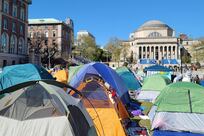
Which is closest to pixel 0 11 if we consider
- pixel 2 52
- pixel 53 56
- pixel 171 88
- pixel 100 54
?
pixel 2 52

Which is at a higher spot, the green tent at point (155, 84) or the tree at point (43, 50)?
the tree at point (43, 50)

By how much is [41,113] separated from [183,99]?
18.7ft

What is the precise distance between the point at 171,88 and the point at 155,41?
4440 inches

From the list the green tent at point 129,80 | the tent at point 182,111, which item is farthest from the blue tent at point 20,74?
the green tent at point 129,80

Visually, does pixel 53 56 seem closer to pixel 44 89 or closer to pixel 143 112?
pixel 143 112

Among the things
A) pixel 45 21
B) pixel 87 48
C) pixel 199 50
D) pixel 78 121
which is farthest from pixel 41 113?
pixel 87 48

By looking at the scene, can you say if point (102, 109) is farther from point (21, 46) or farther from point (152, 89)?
point (21, 46)

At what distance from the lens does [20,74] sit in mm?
14242

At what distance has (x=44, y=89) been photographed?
633 cm

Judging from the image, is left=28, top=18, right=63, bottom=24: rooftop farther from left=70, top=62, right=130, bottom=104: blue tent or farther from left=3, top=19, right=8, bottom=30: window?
left=70, top=62, right=130, bottom=104: blue tent

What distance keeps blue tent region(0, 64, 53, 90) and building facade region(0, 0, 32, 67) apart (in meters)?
37.5

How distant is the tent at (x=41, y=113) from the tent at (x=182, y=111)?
14.0 ft

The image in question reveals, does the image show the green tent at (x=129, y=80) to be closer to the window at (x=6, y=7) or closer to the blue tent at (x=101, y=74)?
the blue tent at (x=101, y=74)

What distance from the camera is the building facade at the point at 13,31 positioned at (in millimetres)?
51000
